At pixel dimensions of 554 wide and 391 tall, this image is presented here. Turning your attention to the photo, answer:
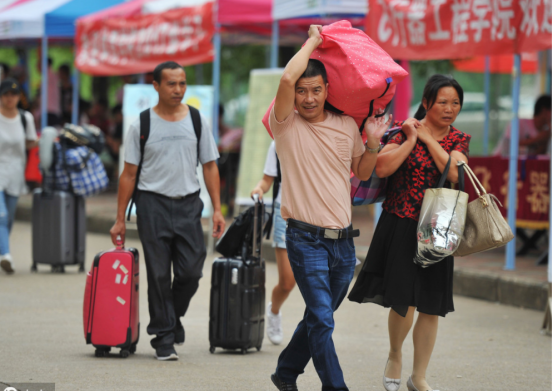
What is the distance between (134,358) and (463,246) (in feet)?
7.85

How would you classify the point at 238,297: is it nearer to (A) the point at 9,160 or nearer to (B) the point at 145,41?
(A) the point at 9,160

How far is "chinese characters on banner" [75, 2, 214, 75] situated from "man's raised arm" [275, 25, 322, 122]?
7181 mm

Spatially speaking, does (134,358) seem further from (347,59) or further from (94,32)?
(94,32)

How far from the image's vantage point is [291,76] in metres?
4.16

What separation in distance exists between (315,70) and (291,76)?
0.54 ft

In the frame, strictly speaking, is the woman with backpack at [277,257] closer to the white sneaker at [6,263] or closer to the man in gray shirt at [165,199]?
the man in gray shirt at [165,199]

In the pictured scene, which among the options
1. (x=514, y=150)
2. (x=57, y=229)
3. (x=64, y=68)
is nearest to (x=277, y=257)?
(x=514, y=150)

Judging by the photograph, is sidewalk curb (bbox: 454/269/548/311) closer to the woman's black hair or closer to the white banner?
the white banner

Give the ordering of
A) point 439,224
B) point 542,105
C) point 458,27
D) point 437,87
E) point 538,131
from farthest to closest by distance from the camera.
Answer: point 538,131 < point 542,105 < point 458,27 < point 437,87 < point 439,224

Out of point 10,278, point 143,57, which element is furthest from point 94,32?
point 10,278

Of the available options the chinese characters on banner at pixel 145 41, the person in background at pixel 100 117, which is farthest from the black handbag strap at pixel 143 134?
the person in background at pixel 100 117

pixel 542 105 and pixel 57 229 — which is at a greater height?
pixel 542 105

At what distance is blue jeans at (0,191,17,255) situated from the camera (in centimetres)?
923

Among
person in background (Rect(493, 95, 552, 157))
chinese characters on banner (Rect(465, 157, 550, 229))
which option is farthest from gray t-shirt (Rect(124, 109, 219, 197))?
person in background (Rect(493, 95, 552, 157))
